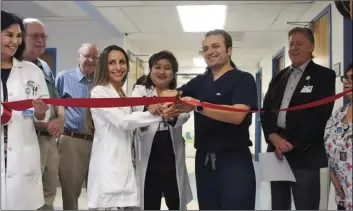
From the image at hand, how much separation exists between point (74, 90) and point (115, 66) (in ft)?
2.45

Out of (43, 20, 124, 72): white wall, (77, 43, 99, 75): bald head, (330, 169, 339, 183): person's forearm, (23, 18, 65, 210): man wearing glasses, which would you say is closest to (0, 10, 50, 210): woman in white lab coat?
(23, 18, 65, 210): man wearing glasses

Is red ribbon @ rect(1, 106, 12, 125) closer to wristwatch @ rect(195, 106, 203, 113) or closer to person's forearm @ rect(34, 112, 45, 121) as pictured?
person's forearm @ rect(34, 112, 45, 121)

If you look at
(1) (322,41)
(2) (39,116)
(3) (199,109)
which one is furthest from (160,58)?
(1) (322,41)

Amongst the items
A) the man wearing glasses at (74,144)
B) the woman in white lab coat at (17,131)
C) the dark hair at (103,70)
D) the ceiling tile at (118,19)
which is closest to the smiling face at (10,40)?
the woman in white lab coat at (17,131)

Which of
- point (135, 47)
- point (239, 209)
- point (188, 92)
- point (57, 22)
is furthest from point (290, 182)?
point (57, 22)

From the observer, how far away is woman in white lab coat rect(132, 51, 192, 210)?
1621 millimetres

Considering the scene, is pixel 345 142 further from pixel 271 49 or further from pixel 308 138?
pixel 271 49

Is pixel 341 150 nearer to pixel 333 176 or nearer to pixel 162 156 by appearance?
pixel 333 176

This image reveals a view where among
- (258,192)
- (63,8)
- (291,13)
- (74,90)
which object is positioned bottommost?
(258,192)

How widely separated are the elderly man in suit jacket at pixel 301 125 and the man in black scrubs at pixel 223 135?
1.09 ft

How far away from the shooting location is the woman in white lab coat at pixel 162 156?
5.32 feet

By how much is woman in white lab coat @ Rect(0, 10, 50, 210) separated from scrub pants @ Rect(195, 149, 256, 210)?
2.55 feet

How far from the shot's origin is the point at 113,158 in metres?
1.38

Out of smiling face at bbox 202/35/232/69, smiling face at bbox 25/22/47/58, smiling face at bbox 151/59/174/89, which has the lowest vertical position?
smiling face at bbox 151/59/174/89
